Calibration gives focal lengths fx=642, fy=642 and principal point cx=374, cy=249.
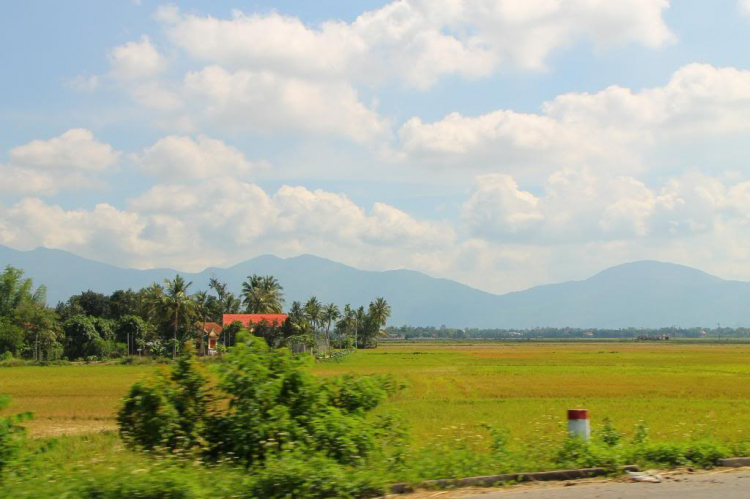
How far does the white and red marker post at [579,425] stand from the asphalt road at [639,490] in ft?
4.07

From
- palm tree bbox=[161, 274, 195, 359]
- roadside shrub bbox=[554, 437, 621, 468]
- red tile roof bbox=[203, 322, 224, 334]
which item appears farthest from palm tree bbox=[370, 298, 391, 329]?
roadside shrub bbox=[554, 437, 621, 468]

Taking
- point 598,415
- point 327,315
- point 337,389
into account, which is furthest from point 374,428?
point 327,315

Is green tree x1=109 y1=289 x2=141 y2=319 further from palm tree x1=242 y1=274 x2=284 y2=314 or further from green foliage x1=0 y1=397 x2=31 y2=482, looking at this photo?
green foliage x1=0 y1=397 x2=31 y2=482

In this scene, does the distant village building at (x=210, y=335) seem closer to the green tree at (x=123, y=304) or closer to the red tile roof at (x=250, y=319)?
the red tile roof at (x=250, y=319)

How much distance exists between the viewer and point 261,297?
4190 inches

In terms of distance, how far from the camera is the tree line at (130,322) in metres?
76.9

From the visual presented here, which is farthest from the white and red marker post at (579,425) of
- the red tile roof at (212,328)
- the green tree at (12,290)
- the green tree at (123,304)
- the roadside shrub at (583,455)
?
the green tree at (123,304)

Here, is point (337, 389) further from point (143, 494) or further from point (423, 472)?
point (143, 494)

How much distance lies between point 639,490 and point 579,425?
69.3 inches

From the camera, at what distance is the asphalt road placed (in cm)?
736

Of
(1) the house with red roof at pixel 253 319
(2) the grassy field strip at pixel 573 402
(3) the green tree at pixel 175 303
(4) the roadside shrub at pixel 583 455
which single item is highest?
(3) the green tree at pixel 175 303

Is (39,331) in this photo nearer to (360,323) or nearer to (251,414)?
(360,323)

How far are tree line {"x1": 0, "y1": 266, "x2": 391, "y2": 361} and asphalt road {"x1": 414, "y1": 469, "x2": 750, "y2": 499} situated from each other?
196ft

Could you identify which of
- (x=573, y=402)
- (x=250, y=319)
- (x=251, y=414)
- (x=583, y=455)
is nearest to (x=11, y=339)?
(x=250, y=319)
